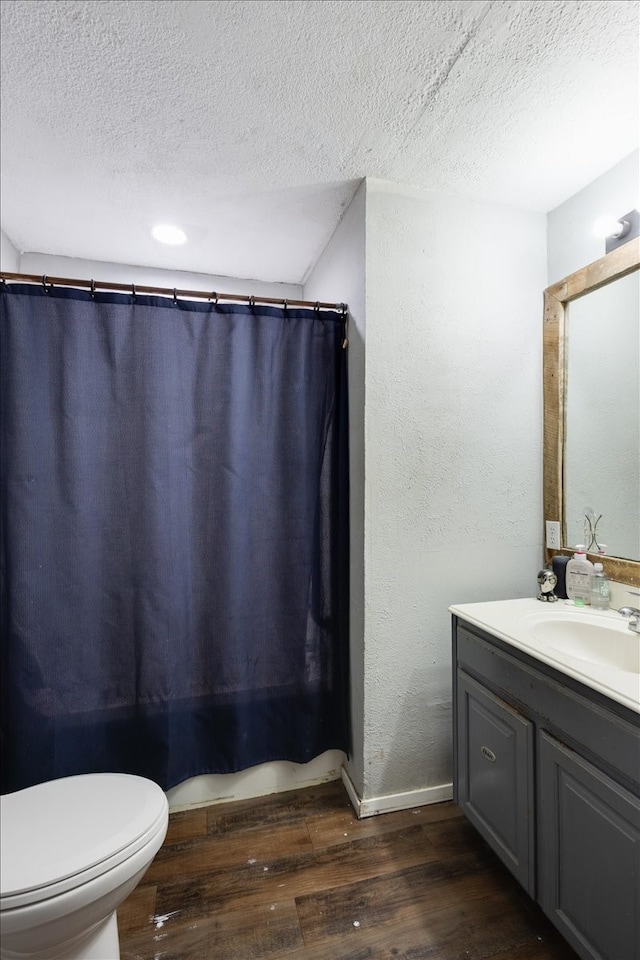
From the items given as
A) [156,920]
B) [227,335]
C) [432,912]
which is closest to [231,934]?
[156,920]

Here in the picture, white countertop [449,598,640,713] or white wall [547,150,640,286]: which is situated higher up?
white wall [547,150,640,286]

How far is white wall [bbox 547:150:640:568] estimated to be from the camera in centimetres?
152

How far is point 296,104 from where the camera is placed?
1.32 m

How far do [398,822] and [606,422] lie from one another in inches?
66.1

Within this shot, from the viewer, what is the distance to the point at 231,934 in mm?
1228

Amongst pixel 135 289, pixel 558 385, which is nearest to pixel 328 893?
pixel 558 385

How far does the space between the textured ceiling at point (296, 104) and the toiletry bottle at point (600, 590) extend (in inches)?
57.2

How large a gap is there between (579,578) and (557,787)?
2.35 feet

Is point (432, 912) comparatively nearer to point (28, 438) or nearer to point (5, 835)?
point (5, 835)

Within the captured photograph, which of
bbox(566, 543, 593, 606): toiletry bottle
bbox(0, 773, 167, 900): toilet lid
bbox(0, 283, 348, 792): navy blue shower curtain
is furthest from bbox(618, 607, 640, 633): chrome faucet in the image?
bbox(0, 773, 167, 900): toilet lid

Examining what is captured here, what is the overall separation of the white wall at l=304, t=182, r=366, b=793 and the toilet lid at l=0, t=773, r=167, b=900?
819 mm

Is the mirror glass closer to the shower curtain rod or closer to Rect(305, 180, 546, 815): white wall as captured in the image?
Rect(305, 180, 546, 815): white wall

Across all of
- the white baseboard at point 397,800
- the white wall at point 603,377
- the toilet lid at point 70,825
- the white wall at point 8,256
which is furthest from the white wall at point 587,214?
the white wall at point 8,256

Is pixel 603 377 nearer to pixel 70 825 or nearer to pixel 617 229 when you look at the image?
pixel 617 229
